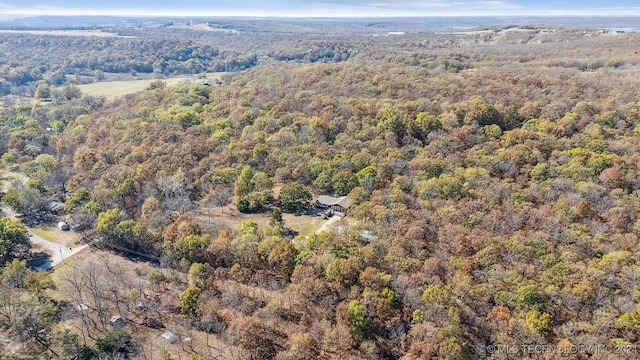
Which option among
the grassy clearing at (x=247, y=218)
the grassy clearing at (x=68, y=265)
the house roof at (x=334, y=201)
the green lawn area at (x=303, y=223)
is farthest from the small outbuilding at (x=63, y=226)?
the house roof at (x=334, y=201)

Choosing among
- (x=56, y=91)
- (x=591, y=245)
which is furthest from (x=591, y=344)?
(x=56, y=91)

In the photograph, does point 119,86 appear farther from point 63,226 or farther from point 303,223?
point 303,223

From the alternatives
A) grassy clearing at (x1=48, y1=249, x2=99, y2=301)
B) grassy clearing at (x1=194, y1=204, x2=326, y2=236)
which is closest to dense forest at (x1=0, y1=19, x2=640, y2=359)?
grassy clearing at (x1=48, y1=249, x2=99, y2=301)

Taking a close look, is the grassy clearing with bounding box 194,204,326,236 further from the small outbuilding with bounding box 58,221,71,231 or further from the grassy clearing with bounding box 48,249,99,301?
the small outbuilding with bounding box 58,221,71,231

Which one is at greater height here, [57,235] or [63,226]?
[63,226]

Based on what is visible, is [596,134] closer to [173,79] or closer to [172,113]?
[172,113]

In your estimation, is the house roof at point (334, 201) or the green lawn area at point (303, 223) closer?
the green lawn area at point (303, 223)

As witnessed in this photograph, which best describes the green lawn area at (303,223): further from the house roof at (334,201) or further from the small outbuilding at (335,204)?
the house roof at (334,201)

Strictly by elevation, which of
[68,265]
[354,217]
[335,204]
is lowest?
[68,265]

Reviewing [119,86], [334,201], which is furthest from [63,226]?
[119,86]
